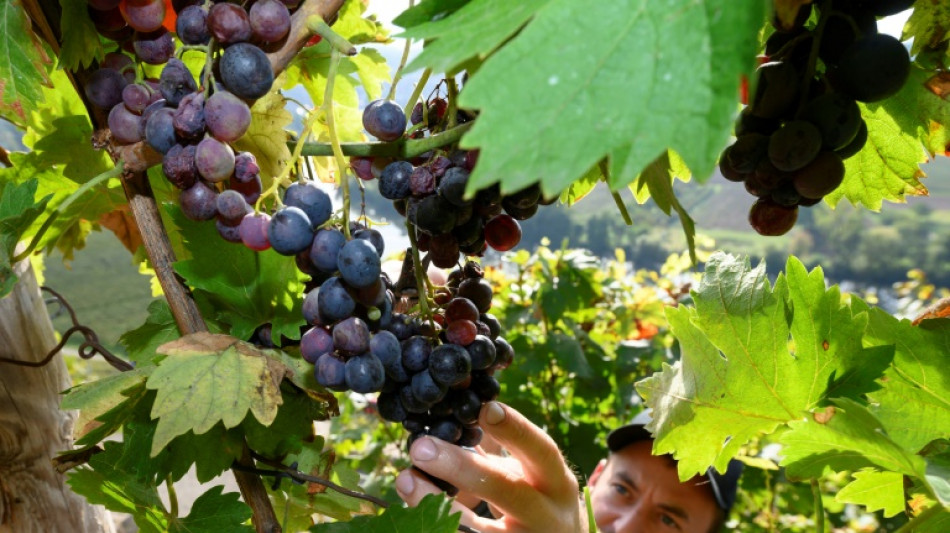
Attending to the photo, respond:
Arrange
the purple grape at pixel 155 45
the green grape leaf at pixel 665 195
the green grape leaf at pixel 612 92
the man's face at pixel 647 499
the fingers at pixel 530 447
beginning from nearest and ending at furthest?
the green grape leaf at pixel 612 92 → the green grape leaf at pixel 665 195 → the purple grape at pixel 155 45 → the fingers at pixel 530 447 → the man's face at pixel 647 499

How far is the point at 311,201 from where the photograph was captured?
1.45 feet

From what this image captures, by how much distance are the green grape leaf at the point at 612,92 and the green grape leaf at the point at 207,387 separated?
11.5 inches

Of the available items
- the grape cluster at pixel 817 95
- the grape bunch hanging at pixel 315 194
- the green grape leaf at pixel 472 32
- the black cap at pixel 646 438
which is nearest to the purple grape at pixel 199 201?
the grape bunch hanging at pixel 315 194

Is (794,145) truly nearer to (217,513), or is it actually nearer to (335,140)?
(335,140)

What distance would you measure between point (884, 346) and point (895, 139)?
172 mm

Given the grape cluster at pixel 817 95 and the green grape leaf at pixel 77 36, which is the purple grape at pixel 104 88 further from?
the grape cluster at pixel 817 95

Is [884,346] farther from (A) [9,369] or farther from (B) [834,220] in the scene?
(B) [834,220]

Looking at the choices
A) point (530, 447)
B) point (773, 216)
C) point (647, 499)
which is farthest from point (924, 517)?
point (647, 499)

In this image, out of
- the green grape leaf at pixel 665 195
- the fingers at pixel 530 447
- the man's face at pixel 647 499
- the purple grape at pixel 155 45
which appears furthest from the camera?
the man's face at pixel 647 499

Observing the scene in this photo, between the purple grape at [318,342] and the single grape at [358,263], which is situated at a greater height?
the single grape at [358,263]

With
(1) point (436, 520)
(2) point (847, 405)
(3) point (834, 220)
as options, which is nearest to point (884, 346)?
(2) point (847, 405)

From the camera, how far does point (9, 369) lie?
2.42ft

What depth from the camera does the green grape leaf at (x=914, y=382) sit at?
52 centimetres

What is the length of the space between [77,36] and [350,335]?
0.27m
